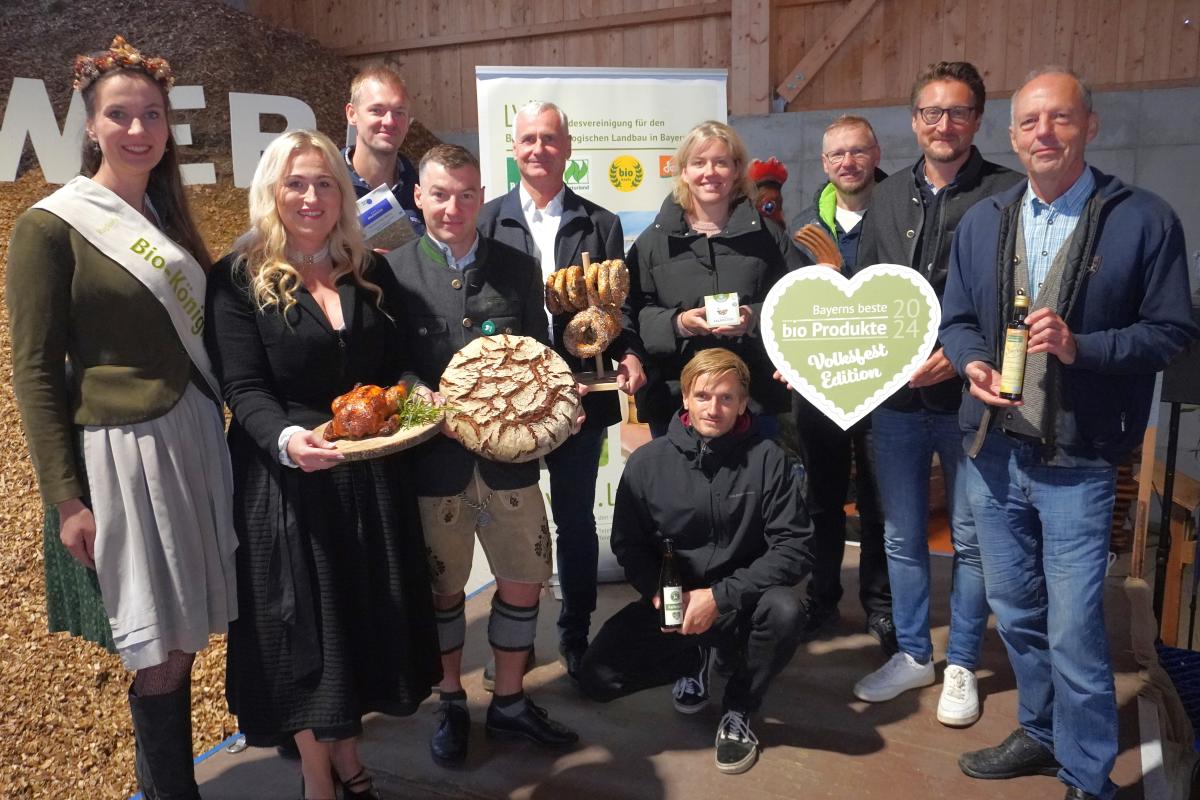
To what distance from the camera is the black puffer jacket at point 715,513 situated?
2561 mm

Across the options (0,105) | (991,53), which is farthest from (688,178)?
(0,105)

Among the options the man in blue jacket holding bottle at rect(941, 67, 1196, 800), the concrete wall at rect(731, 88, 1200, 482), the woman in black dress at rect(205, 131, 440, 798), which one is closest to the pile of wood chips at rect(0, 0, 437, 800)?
the woman in black dress at rect(205, 131, 440, 798)

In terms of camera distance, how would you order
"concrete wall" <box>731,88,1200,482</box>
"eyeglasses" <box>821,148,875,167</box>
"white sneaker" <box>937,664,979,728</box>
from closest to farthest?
"white sneaker" <box>937,664,979,728</box> < "eyeglasses" <box>821,148,875,167</box> < "concrete wall" <box>731,88,1200,482</box>

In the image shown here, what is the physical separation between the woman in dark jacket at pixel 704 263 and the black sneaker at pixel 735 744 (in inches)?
36.7

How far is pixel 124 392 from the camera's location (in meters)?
1.89

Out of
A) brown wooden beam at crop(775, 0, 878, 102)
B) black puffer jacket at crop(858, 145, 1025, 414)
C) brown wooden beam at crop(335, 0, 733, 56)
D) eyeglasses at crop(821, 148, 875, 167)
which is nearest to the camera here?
black puffer jacket at crop(858, 145, 1025, 414)

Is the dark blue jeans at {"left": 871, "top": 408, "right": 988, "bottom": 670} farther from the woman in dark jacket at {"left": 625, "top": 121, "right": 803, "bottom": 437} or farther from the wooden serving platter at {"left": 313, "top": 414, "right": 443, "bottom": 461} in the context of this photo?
the wooden serving platter at {"left": 313, "top": 414, "right": 443, "bottom": 461}

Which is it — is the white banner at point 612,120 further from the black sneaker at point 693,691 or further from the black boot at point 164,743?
the black boot at point 164,743

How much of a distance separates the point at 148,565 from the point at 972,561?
223 cm

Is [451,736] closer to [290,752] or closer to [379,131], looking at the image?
[290,752]

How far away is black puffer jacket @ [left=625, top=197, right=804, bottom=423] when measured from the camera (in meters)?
2.74

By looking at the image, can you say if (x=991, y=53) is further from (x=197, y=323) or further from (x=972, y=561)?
(x=197, y=323)

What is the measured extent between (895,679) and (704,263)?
4.92 feet

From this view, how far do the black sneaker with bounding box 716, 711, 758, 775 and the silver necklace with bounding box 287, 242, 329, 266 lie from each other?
1738 mm
